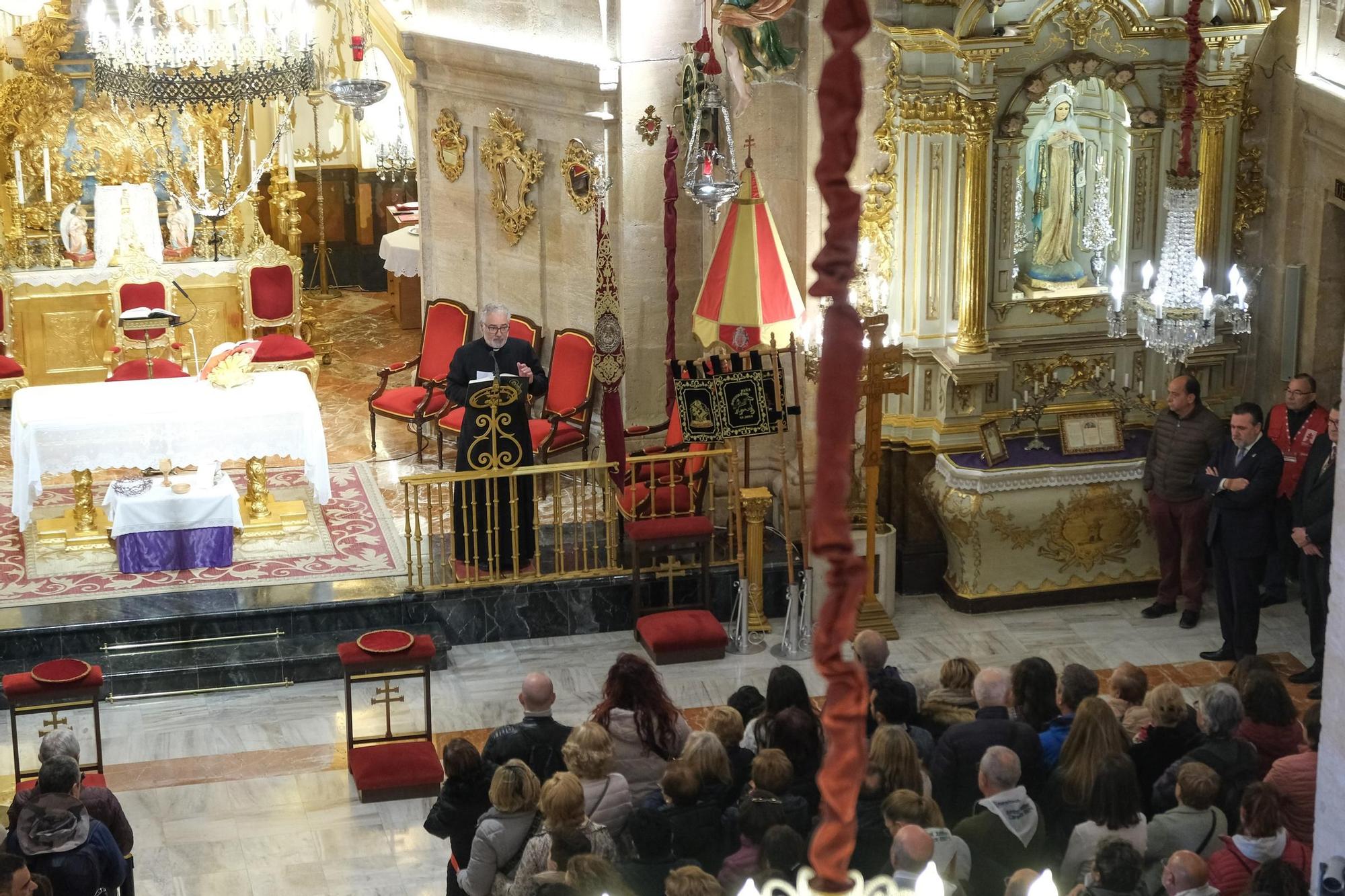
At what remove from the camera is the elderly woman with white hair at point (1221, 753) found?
6.57 meters

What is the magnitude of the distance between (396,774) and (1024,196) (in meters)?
4.94

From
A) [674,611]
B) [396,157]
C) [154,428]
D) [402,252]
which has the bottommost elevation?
[674,611]

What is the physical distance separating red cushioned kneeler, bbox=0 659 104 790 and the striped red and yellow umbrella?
3.82 metres

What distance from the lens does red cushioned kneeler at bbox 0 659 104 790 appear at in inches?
337

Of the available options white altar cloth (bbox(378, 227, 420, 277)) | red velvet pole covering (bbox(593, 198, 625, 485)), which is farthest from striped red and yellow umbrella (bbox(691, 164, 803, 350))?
white altar cloth (bbox(378, 227, 420, 277))

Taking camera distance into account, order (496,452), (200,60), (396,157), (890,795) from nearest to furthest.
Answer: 1. (890,795)
2. (496,452)
3. (200,60)
4. (396,157)


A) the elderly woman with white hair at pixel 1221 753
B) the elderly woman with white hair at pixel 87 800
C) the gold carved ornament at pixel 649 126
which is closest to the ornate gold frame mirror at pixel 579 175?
the gold carved ornament at pixel 649 126

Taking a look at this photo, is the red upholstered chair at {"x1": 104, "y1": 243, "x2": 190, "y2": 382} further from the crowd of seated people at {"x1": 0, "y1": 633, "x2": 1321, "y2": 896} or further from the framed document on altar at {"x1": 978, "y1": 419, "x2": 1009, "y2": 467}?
the crowd of seated people at {"x1": 0, "y1": 633, "x2": 1321, "y2": 896}

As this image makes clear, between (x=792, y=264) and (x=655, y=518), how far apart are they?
1753 millimetres

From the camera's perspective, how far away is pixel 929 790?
6.38m

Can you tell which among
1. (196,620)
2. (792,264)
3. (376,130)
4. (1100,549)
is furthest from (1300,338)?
(376,130)

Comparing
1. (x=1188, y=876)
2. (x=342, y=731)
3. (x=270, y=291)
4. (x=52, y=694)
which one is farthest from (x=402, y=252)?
(x=1188, y=876)

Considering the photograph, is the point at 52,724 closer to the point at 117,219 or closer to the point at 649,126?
the point at 649,126

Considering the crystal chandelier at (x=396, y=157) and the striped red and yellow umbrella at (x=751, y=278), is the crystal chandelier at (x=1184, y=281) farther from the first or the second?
the crystal chandelier at (x=396, y=157)
